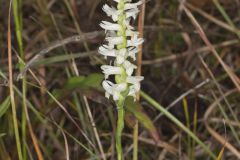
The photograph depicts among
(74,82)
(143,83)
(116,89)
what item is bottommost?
(143,83)

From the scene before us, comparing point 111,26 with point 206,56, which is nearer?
point 111,26

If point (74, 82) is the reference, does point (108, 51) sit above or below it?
above

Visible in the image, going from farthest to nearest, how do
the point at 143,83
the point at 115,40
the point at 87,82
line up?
the point at 143,83 < the point at 87,82 < the point at 115,40

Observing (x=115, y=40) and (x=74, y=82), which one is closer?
(x=115, y=40)

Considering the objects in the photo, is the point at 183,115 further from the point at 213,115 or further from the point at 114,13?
the point at 114,13

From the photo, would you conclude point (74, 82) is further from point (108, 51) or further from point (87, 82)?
point (108, 51)

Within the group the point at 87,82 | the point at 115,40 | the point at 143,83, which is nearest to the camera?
the point at 115,40

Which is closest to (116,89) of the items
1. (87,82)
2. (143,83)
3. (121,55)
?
(121,55)

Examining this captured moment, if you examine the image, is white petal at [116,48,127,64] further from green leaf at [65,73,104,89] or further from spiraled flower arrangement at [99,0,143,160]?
green leaf at [65,73,104,89]

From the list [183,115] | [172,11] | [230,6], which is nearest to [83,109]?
[183,115]
